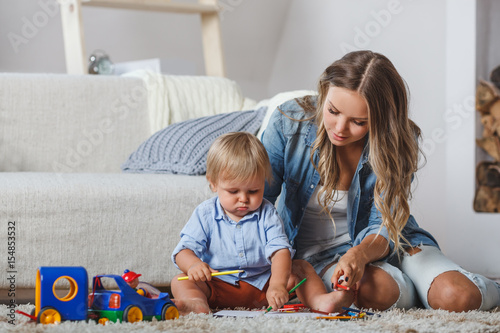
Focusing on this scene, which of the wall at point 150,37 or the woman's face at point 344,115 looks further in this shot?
the wall at point 150,37

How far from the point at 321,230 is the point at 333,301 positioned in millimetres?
282

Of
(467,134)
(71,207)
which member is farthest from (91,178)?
(467,134)

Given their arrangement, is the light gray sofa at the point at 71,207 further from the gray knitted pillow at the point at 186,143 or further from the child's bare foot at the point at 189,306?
the child's bare foot at the point at 189,306

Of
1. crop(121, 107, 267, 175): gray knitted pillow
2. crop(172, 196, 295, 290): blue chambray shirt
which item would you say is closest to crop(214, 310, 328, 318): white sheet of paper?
crop(172, 196, 295, 290): blue chambray shirt

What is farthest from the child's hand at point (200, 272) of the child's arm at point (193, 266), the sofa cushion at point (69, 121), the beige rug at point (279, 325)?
the sofa cushion at point (69, 121)

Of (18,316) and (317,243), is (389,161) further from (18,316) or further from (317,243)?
(18,316)

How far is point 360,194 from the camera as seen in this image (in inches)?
56.5

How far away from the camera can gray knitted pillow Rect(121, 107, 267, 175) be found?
73.0 inches

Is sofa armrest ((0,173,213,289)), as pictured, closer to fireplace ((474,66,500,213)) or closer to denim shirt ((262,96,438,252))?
denim shirt ((262,96,438,252))

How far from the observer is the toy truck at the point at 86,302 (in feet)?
→ 3.30

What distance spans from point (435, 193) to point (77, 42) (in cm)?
154

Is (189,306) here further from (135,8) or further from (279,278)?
(135,8)

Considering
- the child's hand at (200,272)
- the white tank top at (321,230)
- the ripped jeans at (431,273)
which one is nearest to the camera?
the child's hand at (200,272)

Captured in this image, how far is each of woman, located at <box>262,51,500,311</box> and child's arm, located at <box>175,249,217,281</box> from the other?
0.70 ft
